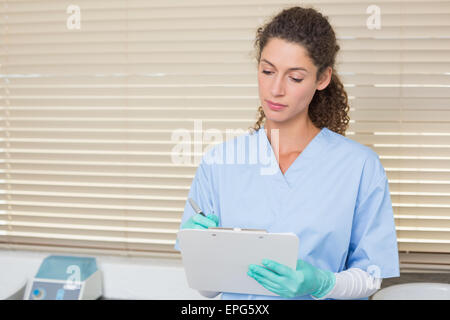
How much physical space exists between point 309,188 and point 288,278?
251 millimetres

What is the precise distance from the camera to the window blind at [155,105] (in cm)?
140

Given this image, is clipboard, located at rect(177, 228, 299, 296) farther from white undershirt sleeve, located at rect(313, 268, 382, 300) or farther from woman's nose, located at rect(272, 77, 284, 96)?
woman's nose, located at rect(272, 77, 284, 96)

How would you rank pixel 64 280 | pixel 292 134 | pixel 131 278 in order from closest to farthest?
pixel 292 134, pixel 64 280, pixel 131 278

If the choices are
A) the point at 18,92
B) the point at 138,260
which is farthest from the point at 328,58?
the point at 18,92

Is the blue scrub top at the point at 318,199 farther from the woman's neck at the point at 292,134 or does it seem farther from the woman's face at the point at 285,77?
the woman's face at the point at 285,77

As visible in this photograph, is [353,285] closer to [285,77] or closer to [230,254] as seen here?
[230,254]

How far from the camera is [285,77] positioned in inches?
38.1

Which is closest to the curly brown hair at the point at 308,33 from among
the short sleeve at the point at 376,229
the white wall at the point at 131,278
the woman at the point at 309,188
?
the woman at the point at 309,188

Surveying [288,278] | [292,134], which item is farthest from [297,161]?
[288,278]

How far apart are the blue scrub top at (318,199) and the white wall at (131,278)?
20.8 inches
